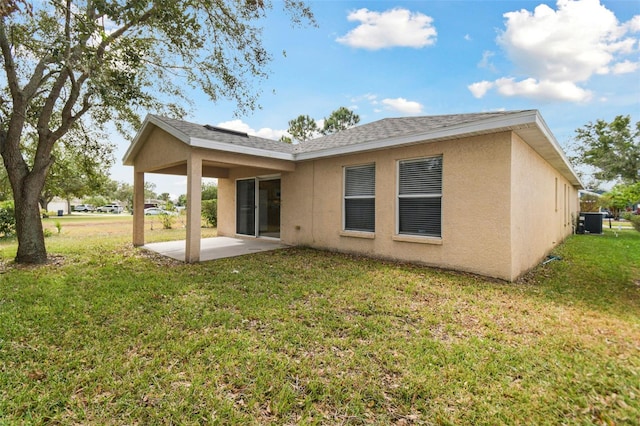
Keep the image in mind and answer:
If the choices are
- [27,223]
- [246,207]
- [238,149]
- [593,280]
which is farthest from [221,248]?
[593,280]

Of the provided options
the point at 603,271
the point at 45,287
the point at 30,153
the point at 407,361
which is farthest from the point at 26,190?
the point at 603,271

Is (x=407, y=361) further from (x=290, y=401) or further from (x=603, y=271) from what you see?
(x=603, y=271)

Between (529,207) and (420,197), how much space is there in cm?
258

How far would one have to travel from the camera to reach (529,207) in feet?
23.1

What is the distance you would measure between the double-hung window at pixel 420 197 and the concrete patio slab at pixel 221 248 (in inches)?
170

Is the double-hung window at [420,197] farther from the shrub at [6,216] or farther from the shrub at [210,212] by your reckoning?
the shrub at [6,216]

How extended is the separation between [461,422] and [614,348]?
2.41 meters

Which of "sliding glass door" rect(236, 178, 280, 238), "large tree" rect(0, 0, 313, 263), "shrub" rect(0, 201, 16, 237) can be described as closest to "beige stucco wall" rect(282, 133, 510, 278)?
"sliding glass door" rect(236, 178, 280, 238)

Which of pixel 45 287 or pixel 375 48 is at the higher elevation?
pixel 375 48

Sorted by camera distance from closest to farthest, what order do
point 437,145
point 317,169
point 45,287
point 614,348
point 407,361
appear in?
1. point 407,361
2. point 614,348
3. point 45,287
4. point 437,145
5. point 317,169

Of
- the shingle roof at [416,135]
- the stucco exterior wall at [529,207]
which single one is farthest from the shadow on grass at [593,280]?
the shingle roof at [416,135]

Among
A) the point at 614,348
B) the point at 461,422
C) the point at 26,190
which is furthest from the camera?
the point at 26,190

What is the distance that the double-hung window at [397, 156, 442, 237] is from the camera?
22.4 ft

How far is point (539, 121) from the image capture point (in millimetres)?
5512
